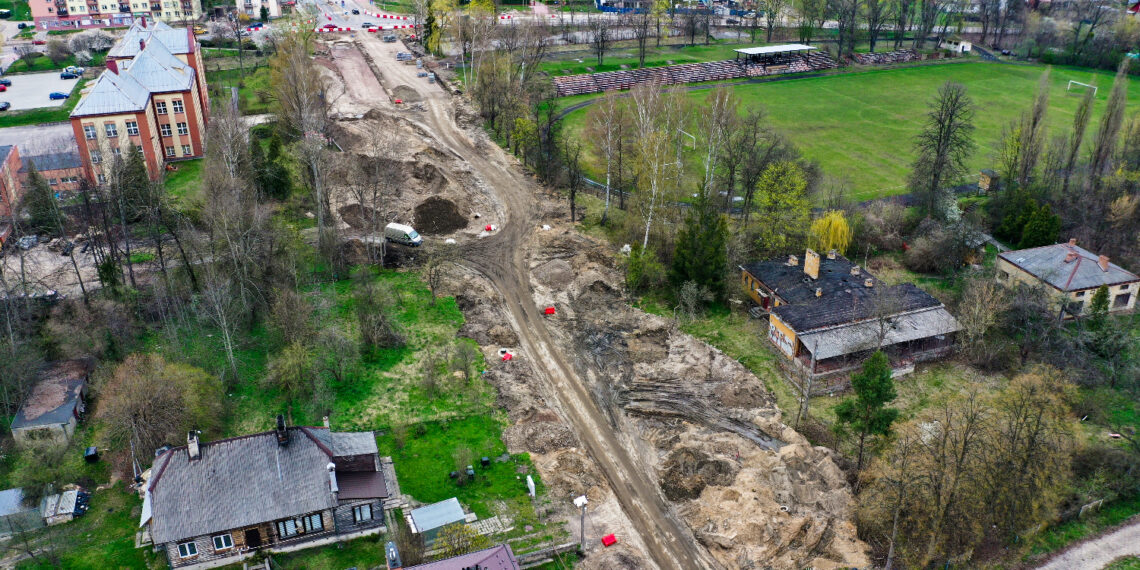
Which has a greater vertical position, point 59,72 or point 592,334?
point 59,72

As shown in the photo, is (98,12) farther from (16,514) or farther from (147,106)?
(16,514)

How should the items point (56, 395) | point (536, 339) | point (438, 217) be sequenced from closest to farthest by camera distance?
point (56, 395) < point (536, 339) < point (438, 217)

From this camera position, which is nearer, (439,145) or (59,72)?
(439,145)

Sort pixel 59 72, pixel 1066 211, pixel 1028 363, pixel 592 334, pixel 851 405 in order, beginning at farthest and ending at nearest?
pixel 59 72
pixel 1066 211
pixel 592 334
pixel 1028 363
pixel 851 405

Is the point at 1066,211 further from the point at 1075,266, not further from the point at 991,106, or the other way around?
the point at 991,106

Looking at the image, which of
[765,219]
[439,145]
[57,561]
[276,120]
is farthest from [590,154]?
[57,561]

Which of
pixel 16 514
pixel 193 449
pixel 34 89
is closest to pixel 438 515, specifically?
pixel 193 449

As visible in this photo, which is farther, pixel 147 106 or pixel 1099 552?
pixel 147 106

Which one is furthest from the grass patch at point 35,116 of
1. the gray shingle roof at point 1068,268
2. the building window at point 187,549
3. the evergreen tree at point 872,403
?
the gray shingle roof at point 1068,268
